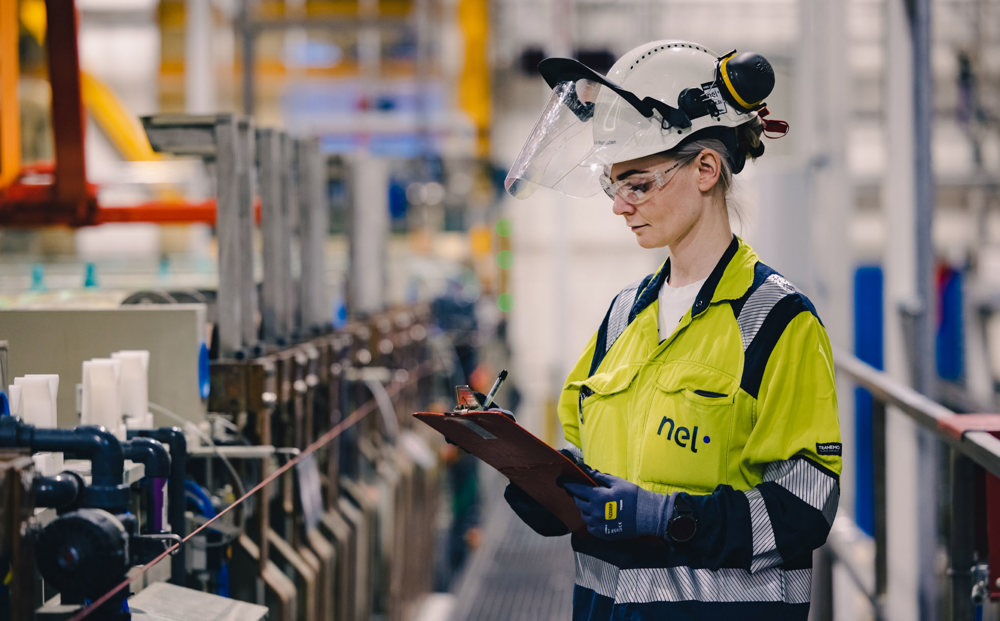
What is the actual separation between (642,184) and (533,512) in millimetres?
590

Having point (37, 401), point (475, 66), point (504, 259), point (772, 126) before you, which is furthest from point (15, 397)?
point (504, 259)

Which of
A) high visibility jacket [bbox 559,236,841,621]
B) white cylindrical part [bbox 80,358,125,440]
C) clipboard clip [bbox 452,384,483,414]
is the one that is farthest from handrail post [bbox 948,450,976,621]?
white cylindrical part [bbox 80,358,125,440]

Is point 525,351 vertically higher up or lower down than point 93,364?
lower down

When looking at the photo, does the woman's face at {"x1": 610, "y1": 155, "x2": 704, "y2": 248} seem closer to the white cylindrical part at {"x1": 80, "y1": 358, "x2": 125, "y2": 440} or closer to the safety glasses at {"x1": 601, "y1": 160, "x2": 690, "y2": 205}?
the safety glasses at {"x1": 601, "y1": 160, "x2": 690, "y2": 205}

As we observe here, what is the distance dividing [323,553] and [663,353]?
5.80 ft

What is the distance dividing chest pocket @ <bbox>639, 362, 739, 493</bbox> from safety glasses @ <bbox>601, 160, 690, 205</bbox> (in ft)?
0.93

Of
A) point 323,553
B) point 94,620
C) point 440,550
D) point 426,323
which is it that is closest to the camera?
point 94,620

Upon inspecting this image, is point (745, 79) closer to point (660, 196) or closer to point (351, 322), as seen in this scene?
point (660, 196)

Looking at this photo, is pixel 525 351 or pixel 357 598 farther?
pixel 525 351

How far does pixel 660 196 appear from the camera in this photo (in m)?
1.66

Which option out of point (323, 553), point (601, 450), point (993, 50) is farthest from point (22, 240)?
point (993, 50)

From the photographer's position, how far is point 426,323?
5309 mm

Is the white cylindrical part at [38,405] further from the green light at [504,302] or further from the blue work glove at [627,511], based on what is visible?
the green light at [504,302]

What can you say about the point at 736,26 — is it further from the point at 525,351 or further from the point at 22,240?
the point at 22,240
